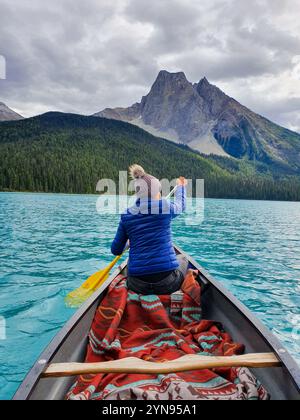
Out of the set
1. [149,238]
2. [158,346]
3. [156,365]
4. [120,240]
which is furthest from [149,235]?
[156,365]

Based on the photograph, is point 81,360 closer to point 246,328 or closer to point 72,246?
point 246,328

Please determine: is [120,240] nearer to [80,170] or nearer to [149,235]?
[149,235]

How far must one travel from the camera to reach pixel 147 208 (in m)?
4.57

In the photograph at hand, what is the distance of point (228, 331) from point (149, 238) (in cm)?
172

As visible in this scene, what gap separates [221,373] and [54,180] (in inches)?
4206

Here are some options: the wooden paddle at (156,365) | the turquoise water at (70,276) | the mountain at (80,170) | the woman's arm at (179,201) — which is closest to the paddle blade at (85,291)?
the turquoise water at (70,276)

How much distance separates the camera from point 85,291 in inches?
298

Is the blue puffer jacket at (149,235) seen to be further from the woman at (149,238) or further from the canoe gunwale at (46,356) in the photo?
the canoe gunwale at (46,356)

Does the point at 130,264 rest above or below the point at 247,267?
above

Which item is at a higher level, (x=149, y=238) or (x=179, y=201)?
(x=179, y=201)

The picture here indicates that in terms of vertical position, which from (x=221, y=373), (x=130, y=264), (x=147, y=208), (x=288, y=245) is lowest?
(x=288, y=245)

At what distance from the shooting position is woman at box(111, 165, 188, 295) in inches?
181

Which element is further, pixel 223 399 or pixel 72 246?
pixel 72 246
